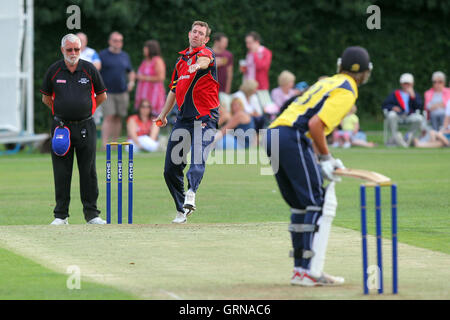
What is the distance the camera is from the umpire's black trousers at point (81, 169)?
1208 centimetres

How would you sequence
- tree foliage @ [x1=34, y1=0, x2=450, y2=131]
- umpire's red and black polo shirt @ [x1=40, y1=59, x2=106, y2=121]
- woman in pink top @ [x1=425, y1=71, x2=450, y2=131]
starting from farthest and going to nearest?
tree foliage @ [x1=34, y1=0, x2=450, y2=131]
woman in pink top @ [x1=425, y1=71, x2=450, y2=131]
umpire's red and black polo shirt @ [x1=40, y1=59, x2=106, y2=121]

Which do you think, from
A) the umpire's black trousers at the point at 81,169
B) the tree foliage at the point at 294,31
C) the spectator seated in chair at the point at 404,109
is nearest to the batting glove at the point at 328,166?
the umpire's black trousers at the point at 81,169

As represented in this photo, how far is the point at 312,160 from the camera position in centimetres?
810

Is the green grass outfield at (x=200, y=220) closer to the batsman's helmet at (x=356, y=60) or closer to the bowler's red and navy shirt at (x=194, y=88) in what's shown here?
the bowler's red and navy shirt at (x=194, y=88)

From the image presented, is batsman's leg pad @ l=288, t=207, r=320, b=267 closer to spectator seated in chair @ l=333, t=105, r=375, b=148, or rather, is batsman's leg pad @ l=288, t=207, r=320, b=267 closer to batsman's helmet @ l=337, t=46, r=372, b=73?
batsman's helmet @ l=337, t=46, r=372, b=73

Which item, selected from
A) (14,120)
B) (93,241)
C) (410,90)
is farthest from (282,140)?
(410,90)

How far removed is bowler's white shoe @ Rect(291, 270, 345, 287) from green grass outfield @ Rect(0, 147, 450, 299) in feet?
0.43

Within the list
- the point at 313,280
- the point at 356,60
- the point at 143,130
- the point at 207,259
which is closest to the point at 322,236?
the point at 313,280

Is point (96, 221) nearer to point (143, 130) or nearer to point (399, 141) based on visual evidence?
point (143, 130)

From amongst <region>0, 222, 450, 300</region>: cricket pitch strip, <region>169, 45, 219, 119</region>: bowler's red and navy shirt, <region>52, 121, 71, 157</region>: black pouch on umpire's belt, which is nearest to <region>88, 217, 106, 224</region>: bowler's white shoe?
<region>0, 222, 450, 300</region>: cricket pitch strip

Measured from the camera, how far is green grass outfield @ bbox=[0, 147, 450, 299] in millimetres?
7975

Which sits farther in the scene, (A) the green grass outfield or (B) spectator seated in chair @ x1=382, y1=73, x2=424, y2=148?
(B) spectator seated in chair @ x1=382, y1=73, x2=424, y2=148
